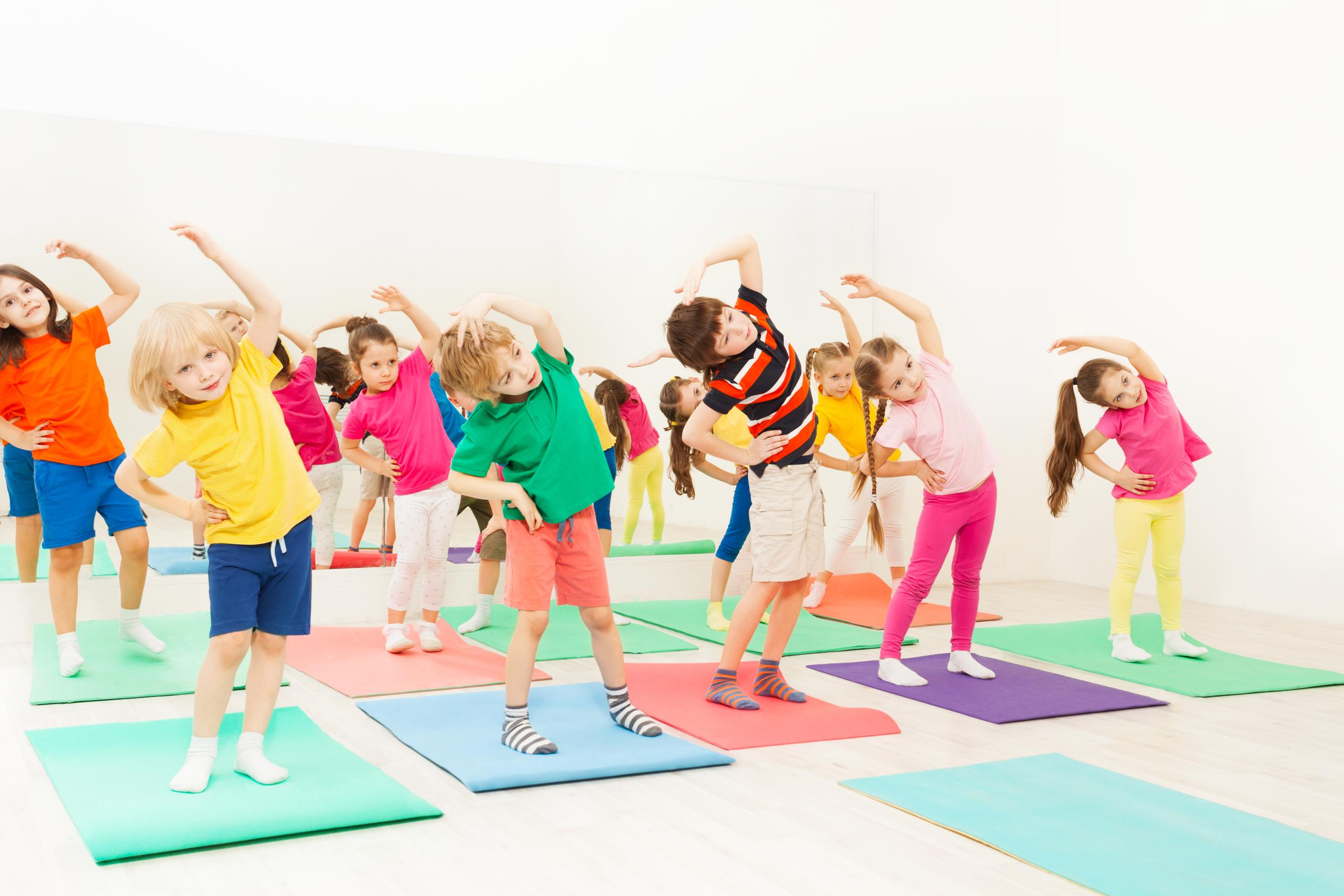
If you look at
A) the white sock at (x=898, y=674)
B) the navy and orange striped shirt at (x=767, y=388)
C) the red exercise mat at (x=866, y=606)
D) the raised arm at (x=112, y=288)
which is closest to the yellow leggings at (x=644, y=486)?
the red exercise mat at (x=866, y=606)

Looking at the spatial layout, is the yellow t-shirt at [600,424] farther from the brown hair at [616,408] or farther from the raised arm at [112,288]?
the raised arm at [112,288]

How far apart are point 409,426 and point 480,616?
86cm

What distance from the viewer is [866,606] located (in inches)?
207

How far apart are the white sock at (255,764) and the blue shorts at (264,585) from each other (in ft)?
0.81

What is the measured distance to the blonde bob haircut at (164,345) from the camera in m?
2.41

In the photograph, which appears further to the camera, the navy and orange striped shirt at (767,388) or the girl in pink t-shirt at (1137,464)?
the girl in pink t-shirt at (1137,464)

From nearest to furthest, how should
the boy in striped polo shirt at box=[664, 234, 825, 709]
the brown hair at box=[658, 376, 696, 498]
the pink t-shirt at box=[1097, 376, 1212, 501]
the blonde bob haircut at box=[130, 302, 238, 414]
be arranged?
the blonde bob haircut at box=[130, 302, 238, 414]
the boy in striped polo shirt at box=[664, 234, 825, 709]
the pink t-shirt at box=[1097, 376, 1212, 501]
the brown hair at box=[658, 376, 696, 498]

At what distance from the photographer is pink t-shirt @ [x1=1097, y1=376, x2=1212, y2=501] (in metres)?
4.21

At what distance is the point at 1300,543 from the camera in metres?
5.19

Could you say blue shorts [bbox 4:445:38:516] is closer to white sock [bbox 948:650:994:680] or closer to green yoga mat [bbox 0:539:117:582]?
green yoga mat [bbox 0:539:117:582]

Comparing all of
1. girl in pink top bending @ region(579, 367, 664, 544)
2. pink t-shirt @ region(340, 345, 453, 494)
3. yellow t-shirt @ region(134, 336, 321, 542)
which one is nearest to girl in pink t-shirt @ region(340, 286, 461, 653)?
pink t-shirt @ region(340, 345, 453, 494)

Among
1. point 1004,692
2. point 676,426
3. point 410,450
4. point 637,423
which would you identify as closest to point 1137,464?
point 1004,692

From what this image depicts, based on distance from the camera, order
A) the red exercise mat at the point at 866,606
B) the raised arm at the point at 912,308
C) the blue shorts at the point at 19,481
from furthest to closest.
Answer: the red exercise mat at the point at 866,606 < the blue shorts at the point at 19,481 < the raised arm at the point at 912,308

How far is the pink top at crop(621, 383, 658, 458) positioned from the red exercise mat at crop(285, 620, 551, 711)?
4.19ft
